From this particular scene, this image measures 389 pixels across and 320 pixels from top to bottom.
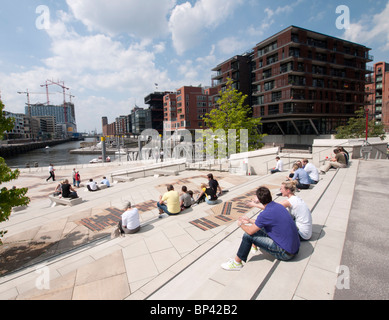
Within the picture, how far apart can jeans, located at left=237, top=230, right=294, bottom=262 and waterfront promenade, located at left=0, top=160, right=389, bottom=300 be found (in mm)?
175

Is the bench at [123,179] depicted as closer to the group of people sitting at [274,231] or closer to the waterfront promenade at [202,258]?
the waterfront promenade at [202,258]

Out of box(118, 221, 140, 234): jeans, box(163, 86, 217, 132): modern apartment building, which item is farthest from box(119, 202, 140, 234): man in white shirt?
box(163, 86, 217, 132): modern apartment building

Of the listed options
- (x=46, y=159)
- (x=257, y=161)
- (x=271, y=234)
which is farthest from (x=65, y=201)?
(x=46, y=159)

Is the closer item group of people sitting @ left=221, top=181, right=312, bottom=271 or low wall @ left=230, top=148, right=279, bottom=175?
group of people sitting @ left=221, top=181, right=312, bottom=271

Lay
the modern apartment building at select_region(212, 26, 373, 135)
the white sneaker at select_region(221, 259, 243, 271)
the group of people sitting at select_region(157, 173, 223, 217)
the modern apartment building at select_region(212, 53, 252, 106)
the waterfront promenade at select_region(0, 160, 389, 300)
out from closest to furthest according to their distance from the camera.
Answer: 1. the waterfront promenade at select_region(0, 160, 389, 300)
2. the white sneaker at select_region(221, 259, 243, 271)
3. the group of people sitting at select_region(157, 173, 223, 217)
4. the modern apartment building at select_region(212, 26, 373, 135)
5. the modern apartment building at select_region(212, 53, 252, 106)

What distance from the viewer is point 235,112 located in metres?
22.8

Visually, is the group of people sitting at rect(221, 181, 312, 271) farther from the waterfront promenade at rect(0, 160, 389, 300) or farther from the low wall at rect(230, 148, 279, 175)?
the low wall at rect(230, 148, 279, 175)

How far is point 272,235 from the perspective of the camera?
11.6 feet

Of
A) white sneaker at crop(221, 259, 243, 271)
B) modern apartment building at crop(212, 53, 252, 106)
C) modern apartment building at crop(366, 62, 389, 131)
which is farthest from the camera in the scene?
modern apartment building at crop(366, 62, 389, 131)

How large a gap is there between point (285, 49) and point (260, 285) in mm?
46471

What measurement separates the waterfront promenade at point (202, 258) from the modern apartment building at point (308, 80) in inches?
1473

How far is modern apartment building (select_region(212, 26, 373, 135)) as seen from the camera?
39.4 m

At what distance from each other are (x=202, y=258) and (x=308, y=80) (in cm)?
4619
